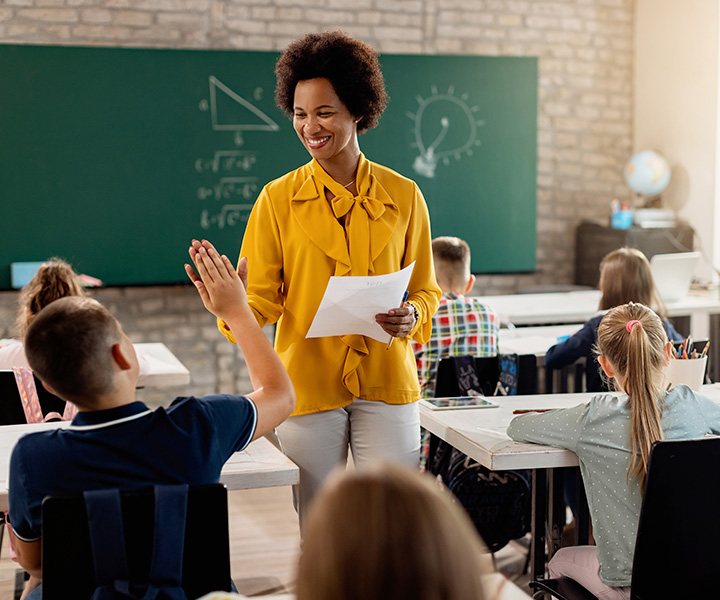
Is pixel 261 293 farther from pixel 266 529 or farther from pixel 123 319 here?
pixel 123 319

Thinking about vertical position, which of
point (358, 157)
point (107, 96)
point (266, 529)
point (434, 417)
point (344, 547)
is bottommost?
point (266, 529)

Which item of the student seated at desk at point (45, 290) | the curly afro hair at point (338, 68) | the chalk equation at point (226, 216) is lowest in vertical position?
the student seated at desk at point (45, 290)

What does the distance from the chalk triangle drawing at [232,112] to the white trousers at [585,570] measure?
4.01 m

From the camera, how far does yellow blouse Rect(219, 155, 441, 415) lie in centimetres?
210

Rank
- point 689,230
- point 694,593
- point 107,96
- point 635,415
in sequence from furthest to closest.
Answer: point 689,230 → point 107,96 → point 635,415 → point 694,593

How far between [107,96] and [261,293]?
3.63 m

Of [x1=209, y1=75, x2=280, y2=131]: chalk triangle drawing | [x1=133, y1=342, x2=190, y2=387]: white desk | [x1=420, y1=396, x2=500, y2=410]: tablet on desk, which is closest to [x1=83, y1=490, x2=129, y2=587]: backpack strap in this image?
[x1=420, y1=396, x2=500, y2=410]: tablet on desk

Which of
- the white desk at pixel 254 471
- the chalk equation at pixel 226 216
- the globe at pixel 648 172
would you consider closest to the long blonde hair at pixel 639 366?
the white desk at pixel 254 471

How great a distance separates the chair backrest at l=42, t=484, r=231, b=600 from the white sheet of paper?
728 millimetres

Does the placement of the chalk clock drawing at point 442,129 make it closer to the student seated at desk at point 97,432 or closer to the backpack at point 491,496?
the backpack at point 491,496

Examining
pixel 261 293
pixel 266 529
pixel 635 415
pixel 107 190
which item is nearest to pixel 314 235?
pixel 261 293

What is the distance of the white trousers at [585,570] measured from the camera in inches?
77.0

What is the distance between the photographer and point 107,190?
5.31 meters

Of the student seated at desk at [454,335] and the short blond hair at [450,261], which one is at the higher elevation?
the short blond hair at [450,261]
